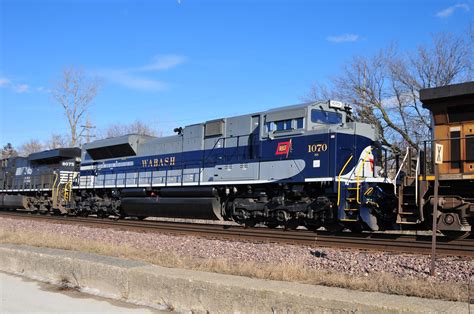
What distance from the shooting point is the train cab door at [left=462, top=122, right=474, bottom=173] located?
909 cm

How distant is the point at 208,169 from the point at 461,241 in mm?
7810

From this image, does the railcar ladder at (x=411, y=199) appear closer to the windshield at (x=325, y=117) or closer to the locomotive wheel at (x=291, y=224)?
the windshield at (x=325, y=117)

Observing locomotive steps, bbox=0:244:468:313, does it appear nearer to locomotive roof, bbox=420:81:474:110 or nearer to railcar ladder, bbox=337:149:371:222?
railcar ladder, bbox=337:149:371:222

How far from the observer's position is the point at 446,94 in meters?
9.37

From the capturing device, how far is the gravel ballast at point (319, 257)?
6.66m

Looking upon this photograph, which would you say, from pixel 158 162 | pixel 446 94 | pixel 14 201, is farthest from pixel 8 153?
pixel 446 94

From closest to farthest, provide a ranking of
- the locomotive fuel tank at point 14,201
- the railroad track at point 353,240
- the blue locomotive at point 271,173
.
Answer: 1. the railroad track at point 353,240
2. the blue locomotive at point 271,173
3. the locomotive fuel tank at point 14,201

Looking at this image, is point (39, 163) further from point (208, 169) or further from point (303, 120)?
point (303, 120)

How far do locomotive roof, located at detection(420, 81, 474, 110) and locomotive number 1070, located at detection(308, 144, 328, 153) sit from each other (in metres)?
2.60

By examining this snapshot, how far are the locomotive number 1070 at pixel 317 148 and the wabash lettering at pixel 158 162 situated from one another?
6026mm

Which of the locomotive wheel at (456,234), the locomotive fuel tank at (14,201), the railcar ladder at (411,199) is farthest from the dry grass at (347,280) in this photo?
the locomotive fuel tank at (14,201)

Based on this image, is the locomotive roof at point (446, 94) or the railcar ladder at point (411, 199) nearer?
the railcar ladder at point (411, 199)

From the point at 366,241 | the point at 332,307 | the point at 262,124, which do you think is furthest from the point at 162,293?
the point at 262,124

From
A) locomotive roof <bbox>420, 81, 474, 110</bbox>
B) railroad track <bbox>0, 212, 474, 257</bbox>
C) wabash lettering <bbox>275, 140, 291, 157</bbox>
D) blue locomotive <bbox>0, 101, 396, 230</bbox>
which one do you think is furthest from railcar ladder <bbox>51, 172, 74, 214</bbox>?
locomotive roof <bbox>420, 81, 474, 110</bbox>
